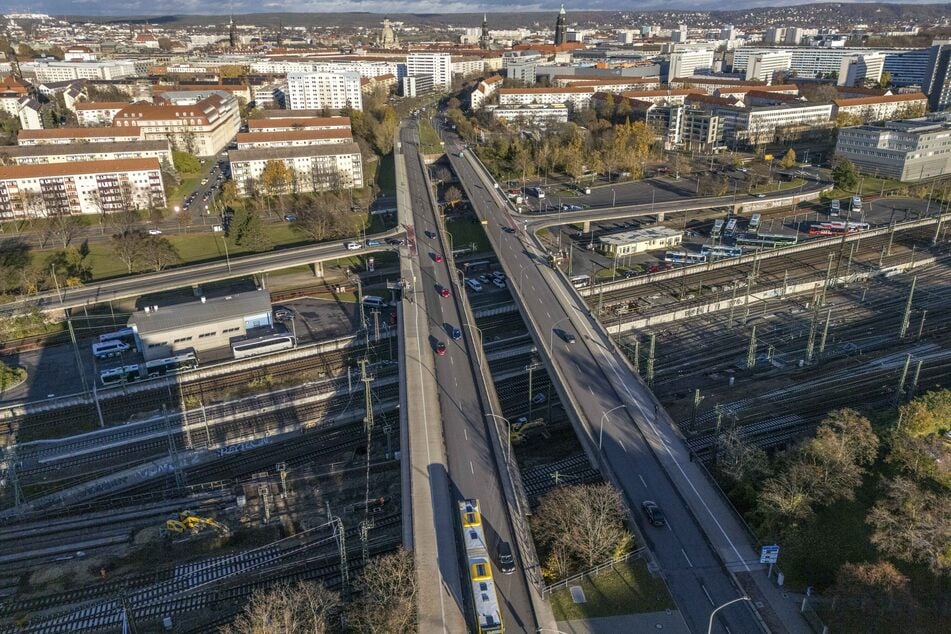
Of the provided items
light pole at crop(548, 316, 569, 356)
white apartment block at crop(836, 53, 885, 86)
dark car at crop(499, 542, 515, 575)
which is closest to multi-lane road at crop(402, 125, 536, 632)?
dark car at crop(499, 542, 515, 575)

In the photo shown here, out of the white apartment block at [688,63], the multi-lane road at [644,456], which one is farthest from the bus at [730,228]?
the white apartment block at [688,63]

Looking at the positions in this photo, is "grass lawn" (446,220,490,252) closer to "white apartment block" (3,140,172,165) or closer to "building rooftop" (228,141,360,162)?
"building rooftop" (228,141,360,162)

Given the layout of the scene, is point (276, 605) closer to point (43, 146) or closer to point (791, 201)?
point (791, 201)

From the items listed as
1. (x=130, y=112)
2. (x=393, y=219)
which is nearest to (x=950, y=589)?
(x=393, y=219)

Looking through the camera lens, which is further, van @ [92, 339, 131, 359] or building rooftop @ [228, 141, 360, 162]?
building rooftop @ [228, 141, 360, 162]

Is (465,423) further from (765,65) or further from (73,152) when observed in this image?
(765,65)

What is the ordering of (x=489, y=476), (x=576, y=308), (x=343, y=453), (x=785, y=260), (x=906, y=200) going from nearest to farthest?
(x=489, y=476) < (x=343, y=453) < (x=576, y=308) < (x=785, y=260) < (x=906, y=200)
